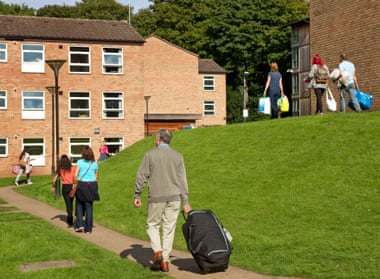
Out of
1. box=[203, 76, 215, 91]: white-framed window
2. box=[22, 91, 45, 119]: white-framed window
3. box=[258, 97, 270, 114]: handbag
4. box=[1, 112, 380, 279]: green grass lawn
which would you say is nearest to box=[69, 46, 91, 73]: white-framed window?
box=[22, 91, 45, 119]: white-framed window

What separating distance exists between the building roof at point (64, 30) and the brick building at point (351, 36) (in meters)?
21.6

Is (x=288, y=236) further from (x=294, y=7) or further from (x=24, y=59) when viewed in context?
(x=294, y=7)

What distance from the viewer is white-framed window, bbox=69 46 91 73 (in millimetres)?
43750

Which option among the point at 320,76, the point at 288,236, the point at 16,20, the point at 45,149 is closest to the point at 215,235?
the point at 288,236

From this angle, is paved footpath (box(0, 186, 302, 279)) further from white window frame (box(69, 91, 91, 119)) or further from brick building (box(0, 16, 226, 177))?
white window frame (box(69, 91, 91, 119))

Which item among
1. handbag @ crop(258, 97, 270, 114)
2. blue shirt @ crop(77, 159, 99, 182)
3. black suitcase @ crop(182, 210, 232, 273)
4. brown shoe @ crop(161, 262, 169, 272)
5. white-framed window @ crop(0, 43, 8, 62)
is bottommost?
brown shoe @ crop(161, 262, 169, 272)

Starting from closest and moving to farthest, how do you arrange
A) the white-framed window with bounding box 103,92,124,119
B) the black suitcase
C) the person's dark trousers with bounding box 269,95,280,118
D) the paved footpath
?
the black suitcase < the paved footpath < the person's dark trousers with bounding box 269,95,280,118 < the white-framed window with bounding box 103,92,124,119

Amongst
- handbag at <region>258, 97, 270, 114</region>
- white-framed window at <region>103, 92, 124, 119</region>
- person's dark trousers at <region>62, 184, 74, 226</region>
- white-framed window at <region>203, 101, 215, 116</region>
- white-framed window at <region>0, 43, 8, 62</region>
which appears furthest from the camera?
white-framed window at <region>203, 101, 215, 116</region>

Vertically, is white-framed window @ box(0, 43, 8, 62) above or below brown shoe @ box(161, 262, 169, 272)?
above

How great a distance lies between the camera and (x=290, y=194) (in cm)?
1353

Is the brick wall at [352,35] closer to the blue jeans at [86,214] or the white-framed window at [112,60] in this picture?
the blue jeans at [86,214]

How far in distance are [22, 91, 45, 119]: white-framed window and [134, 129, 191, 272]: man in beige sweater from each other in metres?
35.2

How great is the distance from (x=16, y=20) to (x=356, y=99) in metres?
31.4

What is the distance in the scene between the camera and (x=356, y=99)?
1906 cm
